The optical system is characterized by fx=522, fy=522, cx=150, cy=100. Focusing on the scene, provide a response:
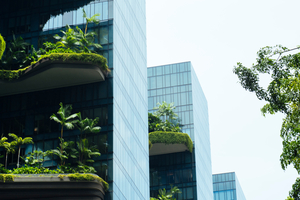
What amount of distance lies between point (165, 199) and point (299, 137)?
57.4 meters

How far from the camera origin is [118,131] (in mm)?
50719

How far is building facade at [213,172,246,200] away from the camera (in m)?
121

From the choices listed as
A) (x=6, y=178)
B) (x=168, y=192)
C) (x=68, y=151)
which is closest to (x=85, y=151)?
(x=68, y=151)

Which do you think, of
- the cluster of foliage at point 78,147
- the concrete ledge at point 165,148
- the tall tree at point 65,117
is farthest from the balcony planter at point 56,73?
the concrete ledge at point 165,148

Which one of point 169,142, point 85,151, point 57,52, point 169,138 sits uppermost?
point 57,52

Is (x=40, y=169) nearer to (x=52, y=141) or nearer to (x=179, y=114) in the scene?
(x=52, y=141)

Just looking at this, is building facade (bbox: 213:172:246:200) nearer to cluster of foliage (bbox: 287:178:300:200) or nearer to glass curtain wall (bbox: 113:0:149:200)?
glass curtain wall (bbox: 113:0:149:200)

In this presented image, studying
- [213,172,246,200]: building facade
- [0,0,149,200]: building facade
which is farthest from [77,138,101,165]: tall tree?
[213,172,246,200]: building facade

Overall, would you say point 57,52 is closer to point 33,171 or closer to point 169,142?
point 33,171

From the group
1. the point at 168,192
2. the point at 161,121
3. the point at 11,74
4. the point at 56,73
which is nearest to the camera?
the point at 56,73

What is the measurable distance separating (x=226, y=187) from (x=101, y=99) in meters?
77.9

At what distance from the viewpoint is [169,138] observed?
7750 cm

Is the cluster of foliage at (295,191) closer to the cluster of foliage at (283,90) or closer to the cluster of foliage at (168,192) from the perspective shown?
the cluster of foliage at (283,90)

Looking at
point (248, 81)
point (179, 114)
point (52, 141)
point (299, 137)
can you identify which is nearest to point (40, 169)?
point (52, 141)
